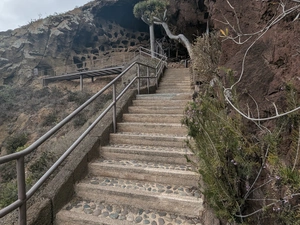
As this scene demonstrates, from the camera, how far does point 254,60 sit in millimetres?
2178

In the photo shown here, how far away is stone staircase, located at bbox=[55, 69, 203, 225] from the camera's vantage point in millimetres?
1958

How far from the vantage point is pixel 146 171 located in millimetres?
2436

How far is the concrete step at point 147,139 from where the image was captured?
3023 millimetres

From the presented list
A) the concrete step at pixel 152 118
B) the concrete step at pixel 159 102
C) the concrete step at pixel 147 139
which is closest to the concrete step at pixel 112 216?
the concrete step at pixel 147 139

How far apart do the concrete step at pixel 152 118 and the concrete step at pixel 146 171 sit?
1200mm

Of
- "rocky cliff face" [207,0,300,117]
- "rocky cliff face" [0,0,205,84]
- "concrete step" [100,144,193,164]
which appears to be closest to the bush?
"concrete step" [100,144,193,164]

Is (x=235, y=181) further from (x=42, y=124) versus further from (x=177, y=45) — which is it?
(x=177, y=45)

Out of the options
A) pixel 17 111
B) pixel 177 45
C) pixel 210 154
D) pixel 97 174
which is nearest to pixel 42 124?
pixel 17 111

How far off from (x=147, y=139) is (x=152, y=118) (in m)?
0.75

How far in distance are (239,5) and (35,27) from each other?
25.8m

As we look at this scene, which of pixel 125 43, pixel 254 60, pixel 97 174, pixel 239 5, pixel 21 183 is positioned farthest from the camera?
pixel 125 43

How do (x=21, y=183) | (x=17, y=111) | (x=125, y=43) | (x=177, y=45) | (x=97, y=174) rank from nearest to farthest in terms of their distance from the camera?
(x=21, y=183) < (x=97, y=174) < (x=17, y=111) < (x=177, y=45) < (x=125, y=43)

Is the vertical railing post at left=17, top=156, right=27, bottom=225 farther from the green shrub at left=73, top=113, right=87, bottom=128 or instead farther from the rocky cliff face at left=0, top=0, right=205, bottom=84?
the rocky cliff face at left=0, top=0, right=205, bottom=84

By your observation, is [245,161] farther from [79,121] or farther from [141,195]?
[79,121]
